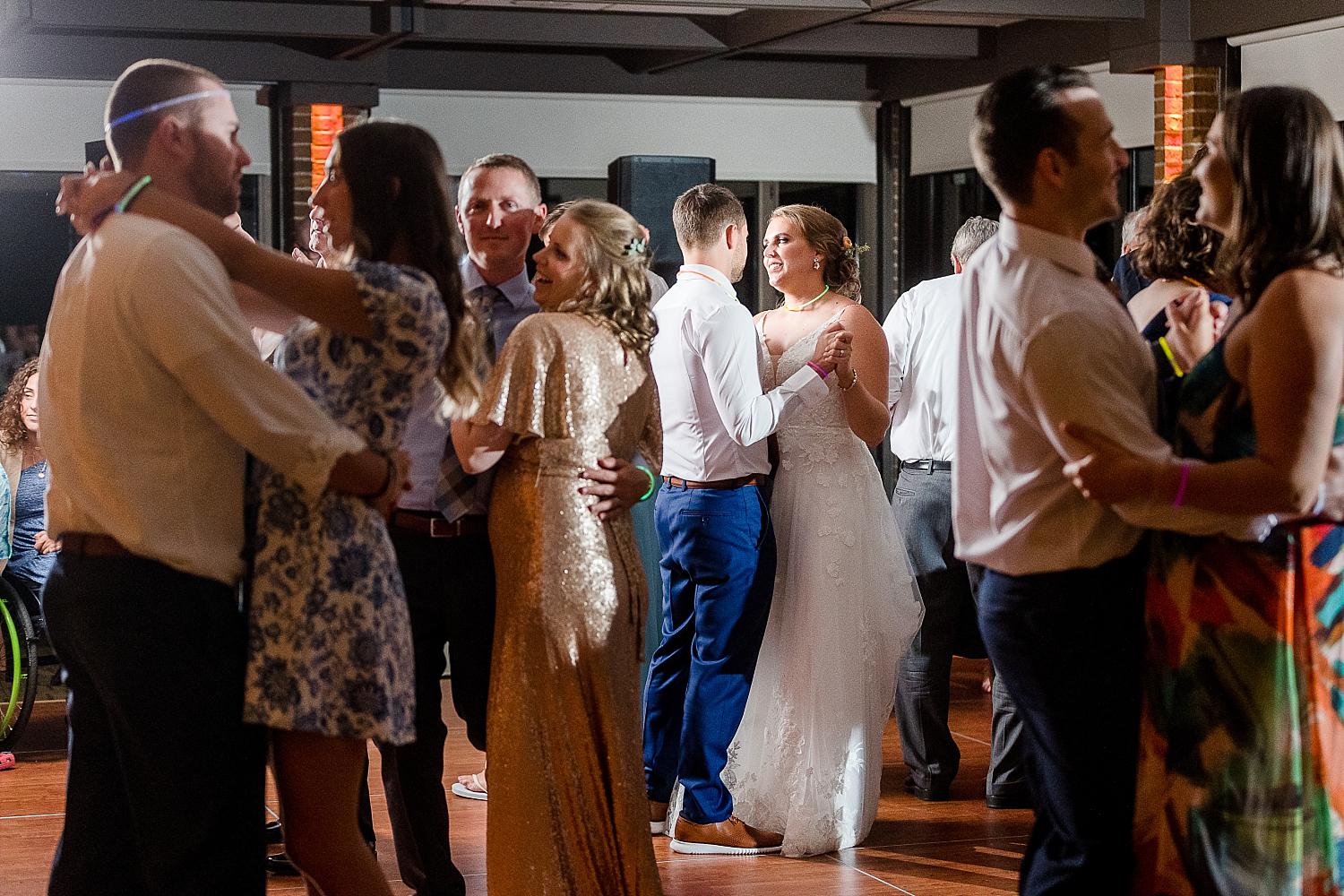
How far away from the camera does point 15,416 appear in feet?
18.8

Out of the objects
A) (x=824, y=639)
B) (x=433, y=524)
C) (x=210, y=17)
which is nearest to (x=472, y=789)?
(x=824, y=639)

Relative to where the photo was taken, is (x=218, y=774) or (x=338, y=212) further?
(x=338, y=212)

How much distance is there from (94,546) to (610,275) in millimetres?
1282

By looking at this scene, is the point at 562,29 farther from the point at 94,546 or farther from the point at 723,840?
the point at 94,546

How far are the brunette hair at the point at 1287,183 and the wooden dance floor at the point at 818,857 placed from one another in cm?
200

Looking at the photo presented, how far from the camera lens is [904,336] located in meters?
5.02

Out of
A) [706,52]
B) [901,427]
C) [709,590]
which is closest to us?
[709,590]

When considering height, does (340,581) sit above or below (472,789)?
above

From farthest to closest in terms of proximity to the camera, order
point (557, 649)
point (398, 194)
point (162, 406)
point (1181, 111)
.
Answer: point (1181, 111) < point (557, 649) < point (398, 194) < point (162, 406)

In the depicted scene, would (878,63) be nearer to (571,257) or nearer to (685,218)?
(685,218)

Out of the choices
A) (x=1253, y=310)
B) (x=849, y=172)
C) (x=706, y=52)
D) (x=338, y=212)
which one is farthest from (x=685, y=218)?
(x=849, y=172)

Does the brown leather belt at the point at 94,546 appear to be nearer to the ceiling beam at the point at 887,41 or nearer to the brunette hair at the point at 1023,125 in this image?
the brunette hair at the point at 1023,125

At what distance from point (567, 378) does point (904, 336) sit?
7.07ft

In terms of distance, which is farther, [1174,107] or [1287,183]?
[1174,107]
